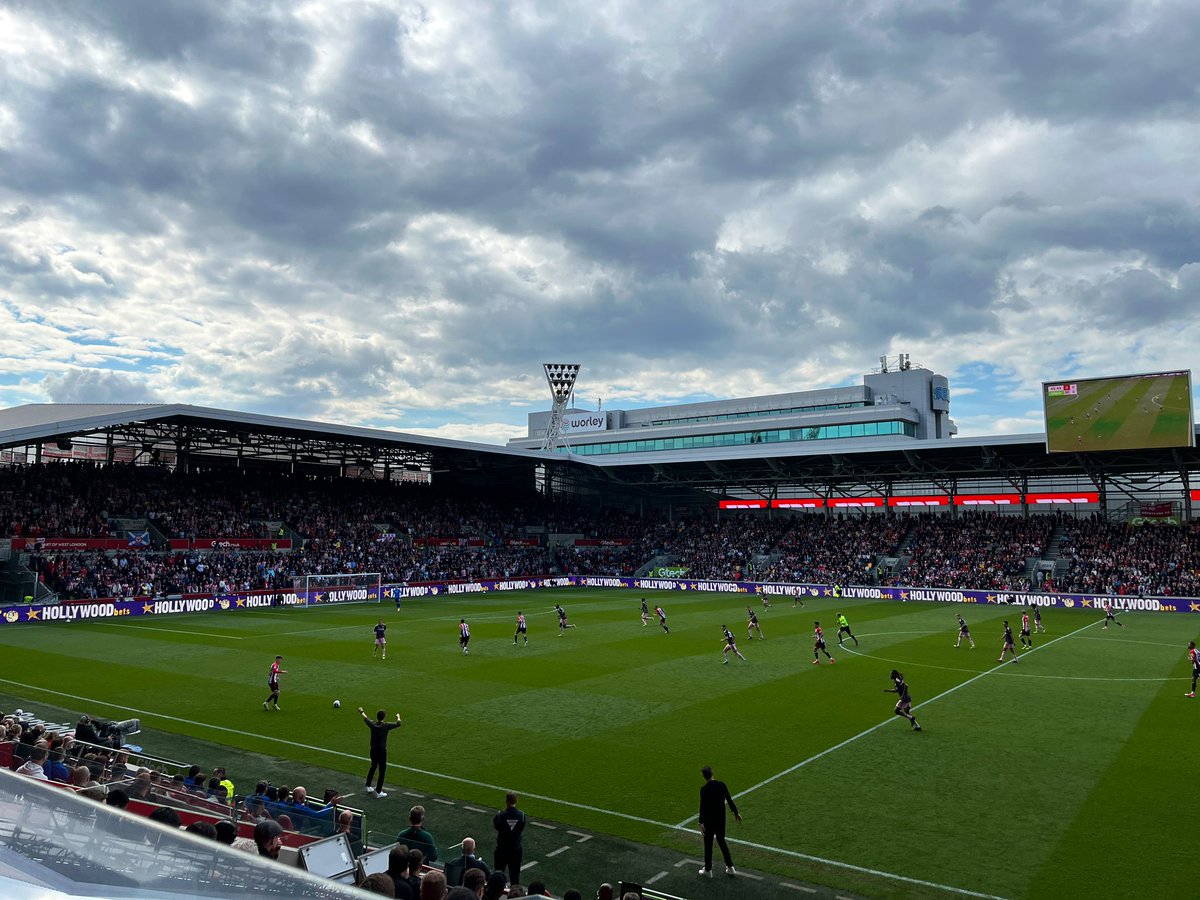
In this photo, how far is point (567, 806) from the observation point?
585 inches

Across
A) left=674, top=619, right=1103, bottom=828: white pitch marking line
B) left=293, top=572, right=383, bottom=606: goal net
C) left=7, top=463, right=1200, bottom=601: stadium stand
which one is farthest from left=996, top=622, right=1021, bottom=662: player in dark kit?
left=293, top=572, right=383, bottom=606: goal net

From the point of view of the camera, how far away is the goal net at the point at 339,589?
2156 inches

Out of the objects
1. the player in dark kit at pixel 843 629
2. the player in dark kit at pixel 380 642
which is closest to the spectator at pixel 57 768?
the player in dark kit at pixel 380 642

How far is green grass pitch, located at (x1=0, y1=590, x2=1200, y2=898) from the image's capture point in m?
13.0

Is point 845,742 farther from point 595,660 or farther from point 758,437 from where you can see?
point 758,437

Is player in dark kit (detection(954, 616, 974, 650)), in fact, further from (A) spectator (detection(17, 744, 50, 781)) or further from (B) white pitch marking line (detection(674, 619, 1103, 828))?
(A) spectator (detection(17, 744, 50, 781))

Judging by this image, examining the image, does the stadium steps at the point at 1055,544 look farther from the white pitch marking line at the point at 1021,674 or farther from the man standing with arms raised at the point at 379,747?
the man standing with arms raised at the point at 379,747

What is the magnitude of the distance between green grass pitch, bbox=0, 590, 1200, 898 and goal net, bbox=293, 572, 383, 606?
572 inches

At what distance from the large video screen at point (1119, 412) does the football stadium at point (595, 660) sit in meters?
0.19

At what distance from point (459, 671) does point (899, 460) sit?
50.1 meters

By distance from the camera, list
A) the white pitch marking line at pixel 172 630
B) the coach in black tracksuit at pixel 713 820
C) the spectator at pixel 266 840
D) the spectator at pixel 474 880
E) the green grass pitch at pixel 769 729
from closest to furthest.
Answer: the spectator at pixel 474 880 < the spectator at pixel 266 840 < the coach in black tracksuit at pixel 713 820 < the green grass pitch at pixel 769 729 < the white pitch marking line at pixel 172 630

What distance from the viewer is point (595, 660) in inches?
1213

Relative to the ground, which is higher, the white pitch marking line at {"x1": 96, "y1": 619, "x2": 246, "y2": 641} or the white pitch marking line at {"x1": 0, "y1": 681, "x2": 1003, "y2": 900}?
the white pitch marking line at {"x1": 96, "y1": 619, "x2": 246, "y2": 641}

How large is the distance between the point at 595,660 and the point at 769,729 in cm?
1137
